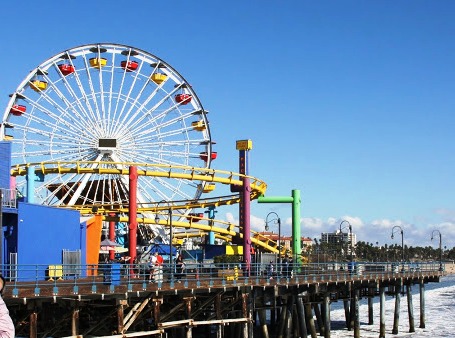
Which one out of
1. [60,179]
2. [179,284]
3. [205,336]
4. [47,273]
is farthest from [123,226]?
[179,284]

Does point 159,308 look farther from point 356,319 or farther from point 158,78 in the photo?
point 158,78

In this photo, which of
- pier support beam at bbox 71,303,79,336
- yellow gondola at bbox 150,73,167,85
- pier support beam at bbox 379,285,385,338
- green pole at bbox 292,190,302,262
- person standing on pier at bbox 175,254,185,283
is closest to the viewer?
pier support beam at bbox 71,303,79,336

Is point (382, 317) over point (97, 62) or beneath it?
beneath

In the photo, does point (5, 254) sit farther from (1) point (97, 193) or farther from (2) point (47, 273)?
(1) point (97, 193)

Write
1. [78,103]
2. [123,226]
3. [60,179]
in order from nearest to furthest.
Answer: [60,179] → [78,103] → [123,226]

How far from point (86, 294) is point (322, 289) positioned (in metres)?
20.3

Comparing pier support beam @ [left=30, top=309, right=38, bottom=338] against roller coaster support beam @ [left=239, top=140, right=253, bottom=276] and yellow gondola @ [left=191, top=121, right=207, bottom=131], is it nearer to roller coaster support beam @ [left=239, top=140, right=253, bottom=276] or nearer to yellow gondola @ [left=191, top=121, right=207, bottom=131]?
roller coaster support beam @ [left=239, top=140, right=253, bottom=276]

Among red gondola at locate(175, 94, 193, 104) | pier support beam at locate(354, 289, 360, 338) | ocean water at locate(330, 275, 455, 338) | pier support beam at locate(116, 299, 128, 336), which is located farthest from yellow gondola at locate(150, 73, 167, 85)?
pier support beam at locate(116, 299, 128, 336)

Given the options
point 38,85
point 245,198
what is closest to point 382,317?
point 245,198

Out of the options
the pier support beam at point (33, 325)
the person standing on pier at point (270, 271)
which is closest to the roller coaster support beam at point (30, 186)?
the person standing on pier at point (270, 271)

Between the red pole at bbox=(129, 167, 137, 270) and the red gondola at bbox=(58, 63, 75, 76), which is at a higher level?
the red gondola at bbox=(58, 63, 75, 76)

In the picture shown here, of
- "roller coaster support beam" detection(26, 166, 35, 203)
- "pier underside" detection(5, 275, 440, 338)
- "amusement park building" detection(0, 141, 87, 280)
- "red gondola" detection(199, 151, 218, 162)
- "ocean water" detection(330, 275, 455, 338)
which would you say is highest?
"red gondola" detection(199, 151, 218, 162)

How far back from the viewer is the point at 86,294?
79.0 ft

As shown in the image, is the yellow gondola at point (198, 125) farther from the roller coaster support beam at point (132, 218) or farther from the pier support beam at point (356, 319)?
the pier support beam at point (356, 319)
